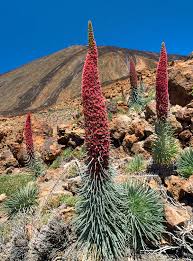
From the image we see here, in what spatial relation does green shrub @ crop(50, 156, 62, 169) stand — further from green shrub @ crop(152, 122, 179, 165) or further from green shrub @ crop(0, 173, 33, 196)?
green shrub @ crop(152, 122, 179, 165)

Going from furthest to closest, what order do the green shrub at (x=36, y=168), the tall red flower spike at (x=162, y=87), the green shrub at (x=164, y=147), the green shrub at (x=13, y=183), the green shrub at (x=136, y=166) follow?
1. the green shrub at (x=13, y=183)
2. the green shrub at (x=36, y=168)
3. the green shrub at (x=136, y=166)
4. the green shrub at (x=164, y=147)
5. the tall red flower spike at (x=162, y=87)

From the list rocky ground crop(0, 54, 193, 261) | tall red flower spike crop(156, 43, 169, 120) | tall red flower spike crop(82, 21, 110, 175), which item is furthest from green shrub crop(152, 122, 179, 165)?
tall red flower spike crop(82, 21, 110, 175)

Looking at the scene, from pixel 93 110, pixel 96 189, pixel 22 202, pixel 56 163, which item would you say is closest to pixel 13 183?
pixel 56 163

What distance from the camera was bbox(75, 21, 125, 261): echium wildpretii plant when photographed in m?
6.26

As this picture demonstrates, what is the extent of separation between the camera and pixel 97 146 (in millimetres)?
6375

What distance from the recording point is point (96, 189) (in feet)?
21.5

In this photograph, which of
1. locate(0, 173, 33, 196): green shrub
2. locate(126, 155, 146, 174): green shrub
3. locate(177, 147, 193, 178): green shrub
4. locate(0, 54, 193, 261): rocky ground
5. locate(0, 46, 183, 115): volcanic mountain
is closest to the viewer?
locate(0, 54, 193, 261): rocky ground

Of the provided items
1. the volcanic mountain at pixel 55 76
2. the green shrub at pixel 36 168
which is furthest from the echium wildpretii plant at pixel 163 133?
the volcanic mountain at pixel 55 76

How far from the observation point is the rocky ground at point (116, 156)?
7.24 m

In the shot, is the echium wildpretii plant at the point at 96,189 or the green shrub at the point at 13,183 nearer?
the echium wildpretii plant at the point at 96,189

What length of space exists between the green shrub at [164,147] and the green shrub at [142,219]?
6.47ft

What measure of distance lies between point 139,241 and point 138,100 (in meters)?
10.2

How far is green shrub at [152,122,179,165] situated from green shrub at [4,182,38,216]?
282 centimetres

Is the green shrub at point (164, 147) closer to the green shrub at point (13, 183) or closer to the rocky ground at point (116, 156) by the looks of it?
the rocky ground at point (116, 156)
